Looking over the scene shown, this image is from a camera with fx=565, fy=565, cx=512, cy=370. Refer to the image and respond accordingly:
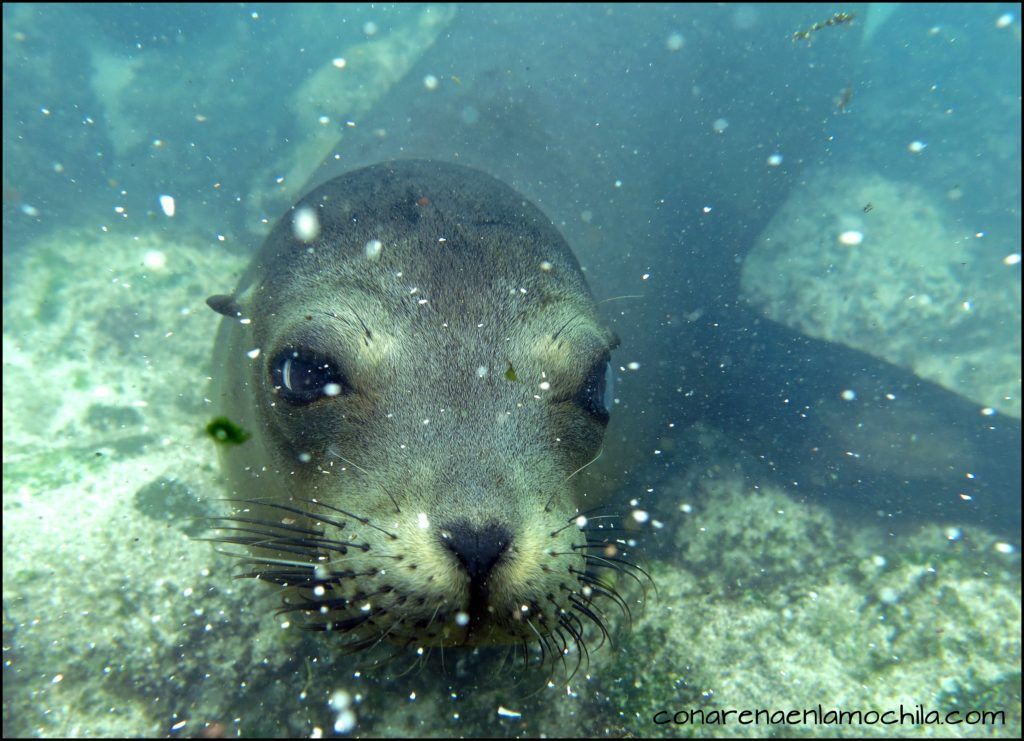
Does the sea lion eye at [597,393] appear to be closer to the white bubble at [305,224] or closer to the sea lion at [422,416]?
the sea lion at [422,416]

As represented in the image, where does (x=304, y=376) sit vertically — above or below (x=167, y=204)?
above

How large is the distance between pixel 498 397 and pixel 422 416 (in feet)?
0.98

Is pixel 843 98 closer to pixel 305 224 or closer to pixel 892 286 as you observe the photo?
pixel 892 286

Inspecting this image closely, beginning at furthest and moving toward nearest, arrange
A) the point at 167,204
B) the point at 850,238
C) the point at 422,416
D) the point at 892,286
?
the point at 850,238 → the point at 892,286 → the point at 167,204 → the point at 422,416

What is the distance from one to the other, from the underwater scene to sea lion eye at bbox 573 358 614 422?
32 millimetres

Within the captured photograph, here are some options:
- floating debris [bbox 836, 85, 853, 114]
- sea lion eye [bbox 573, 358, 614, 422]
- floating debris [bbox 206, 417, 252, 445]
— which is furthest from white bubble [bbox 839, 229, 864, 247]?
floating debris [bbox 206, 417, 252, 445]

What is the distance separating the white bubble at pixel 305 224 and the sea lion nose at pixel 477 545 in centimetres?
177

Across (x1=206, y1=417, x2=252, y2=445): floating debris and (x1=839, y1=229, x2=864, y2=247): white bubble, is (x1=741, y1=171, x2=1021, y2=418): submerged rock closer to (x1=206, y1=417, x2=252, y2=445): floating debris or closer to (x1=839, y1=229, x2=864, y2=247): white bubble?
(x1=839, y1=229, x2=864, y2=247): white bubble

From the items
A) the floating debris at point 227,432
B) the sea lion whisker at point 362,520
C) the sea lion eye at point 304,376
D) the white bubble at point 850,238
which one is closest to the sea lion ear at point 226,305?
the floating debris at point 227,432

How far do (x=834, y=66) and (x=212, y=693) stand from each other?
9225 mm

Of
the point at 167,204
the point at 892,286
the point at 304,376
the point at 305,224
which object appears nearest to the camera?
the point at 304,376

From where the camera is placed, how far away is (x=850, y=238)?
25.4ft

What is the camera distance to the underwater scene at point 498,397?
217cm

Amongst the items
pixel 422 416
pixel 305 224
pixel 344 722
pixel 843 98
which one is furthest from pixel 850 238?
pixel 344 722
